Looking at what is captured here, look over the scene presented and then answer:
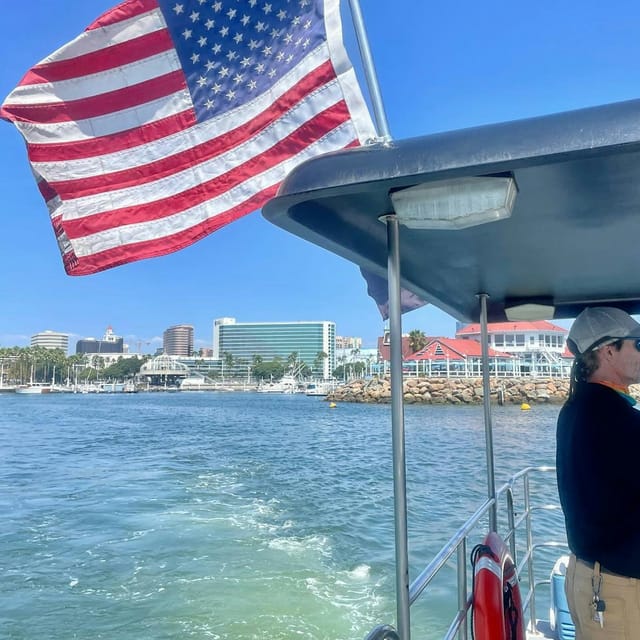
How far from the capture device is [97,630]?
6148 millimetres

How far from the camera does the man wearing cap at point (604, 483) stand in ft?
5.41

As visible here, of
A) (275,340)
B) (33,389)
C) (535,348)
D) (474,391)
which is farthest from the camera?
(275,340)

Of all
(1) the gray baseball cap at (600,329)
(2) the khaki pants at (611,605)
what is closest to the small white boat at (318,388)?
(1) the gray baseball cap at (600,329)

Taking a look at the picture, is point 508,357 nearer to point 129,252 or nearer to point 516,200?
point 129,252

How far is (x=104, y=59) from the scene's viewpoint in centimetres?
282

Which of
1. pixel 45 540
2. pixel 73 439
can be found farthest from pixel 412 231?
pixel 73 439

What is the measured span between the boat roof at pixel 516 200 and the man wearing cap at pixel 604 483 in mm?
473

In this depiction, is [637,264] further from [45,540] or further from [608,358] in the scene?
[45,540]

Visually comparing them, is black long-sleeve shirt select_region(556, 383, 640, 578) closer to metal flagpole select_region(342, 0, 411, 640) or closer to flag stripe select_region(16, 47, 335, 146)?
metal flagpole select_region(342, 0, 411, 640)

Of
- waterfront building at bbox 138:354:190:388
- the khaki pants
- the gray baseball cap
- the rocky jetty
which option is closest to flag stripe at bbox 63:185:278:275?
the gray baseball cap

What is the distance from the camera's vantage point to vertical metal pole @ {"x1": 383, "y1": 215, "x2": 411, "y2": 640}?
63.6 inches

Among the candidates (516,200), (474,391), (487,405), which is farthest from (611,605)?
(474,391)

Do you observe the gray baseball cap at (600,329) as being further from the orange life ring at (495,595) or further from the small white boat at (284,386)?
the small white boat at (284,386)

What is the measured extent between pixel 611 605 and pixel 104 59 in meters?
3.12
